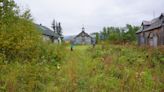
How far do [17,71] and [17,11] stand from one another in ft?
18.0

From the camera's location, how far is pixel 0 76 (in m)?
7.39

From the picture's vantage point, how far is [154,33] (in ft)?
94.5

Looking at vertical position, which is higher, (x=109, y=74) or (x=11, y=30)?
(x=11, y=30)

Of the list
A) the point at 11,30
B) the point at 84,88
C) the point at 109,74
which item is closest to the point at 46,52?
the point at 11,30

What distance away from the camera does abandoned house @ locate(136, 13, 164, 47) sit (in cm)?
2625

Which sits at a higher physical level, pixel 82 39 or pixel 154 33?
pixel 82 39

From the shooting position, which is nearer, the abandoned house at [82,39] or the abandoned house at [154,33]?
the abandoned house at [154,33]

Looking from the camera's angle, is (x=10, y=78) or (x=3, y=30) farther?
(x=3, y=30)

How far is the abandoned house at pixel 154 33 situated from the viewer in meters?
26.2

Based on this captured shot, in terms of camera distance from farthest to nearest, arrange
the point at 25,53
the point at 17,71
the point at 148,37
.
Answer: the point at 148,37
the point at 25,53
the point at 17,71

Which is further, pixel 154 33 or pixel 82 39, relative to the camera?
pixel 82 39

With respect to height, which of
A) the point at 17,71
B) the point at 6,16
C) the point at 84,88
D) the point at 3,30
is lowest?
the point at 84,88

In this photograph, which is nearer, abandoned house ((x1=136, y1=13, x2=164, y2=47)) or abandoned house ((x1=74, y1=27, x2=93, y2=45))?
abandoned house ((x1=136, y1=13, x2=164, y2=47))

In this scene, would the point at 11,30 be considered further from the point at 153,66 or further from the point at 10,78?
the point at 153,66
